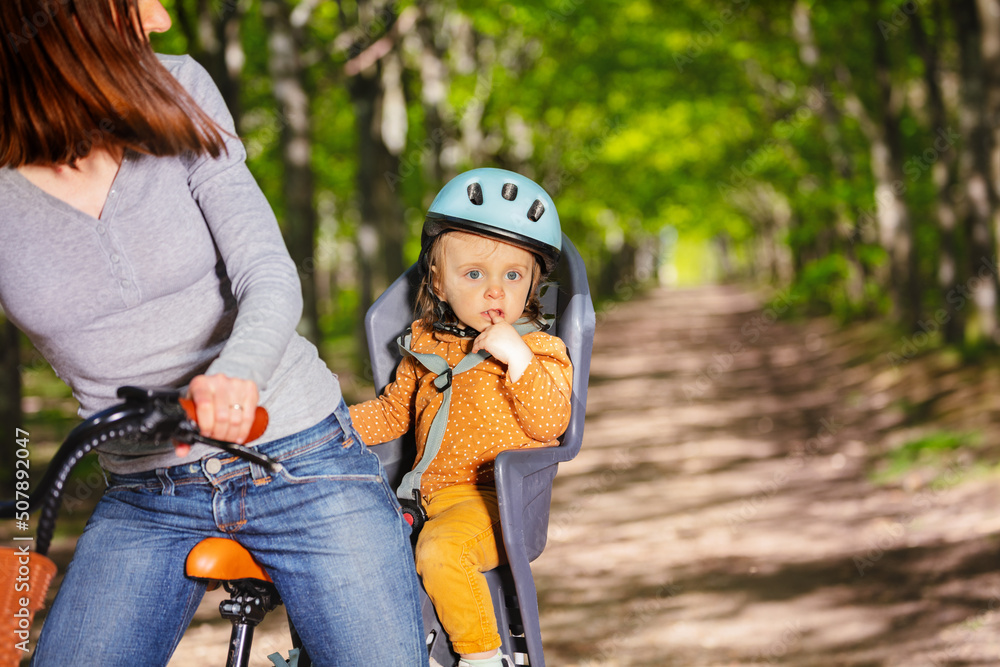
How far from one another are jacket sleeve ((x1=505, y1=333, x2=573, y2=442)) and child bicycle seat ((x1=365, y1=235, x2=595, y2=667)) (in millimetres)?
49

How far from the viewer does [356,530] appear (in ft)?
6.66

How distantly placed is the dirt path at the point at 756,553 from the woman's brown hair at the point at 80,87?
4.22 metres

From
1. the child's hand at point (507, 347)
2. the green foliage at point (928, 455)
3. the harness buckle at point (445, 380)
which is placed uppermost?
the child's hand at point (507, 347)

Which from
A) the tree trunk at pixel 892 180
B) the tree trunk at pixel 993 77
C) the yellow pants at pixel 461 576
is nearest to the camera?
the yellow pants at pixel 461 576

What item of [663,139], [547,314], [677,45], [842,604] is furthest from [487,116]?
[547,314]

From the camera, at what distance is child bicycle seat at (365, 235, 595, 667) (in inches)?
93.3

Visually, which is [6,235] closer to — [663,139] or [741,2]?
[741,2]

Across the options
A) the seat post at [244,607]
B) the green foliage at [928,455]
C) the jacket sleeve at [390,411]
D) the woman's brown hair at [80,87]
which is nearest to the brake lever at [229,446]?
the seat post at [244,607]

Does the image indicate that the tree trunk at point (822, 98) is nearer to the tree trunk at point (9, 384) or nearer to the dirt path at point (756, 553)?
the dirt path at point (756, 553)

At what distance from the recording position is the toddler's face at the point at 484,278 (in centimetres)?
272

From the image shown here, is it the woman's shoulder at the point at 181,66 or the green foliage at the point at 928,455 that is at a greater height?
the woman's shoulder at the point at 181,66

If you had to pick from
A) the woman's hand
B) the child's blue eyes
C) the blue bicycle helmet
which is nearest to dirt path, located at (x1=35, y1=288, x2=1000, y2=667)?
the child's blue eyes

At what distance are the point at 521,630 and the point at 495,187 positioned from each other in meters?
1.21

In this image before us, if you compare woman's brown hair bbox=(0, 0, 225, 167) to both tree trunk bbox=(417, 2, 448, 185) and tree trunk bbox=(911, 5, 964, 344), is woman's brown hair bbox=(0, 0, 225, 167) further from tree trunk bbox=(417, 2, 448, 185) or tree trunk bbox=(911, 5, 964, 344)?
tree trunk bbox=(911, 5, 964, 344)
